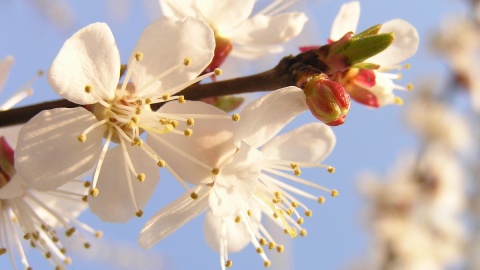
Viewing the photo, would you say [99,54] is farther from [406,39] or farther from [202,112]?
[406,39]

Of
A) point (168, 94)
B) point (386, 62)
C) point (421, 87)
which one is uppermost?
point (421, 87)

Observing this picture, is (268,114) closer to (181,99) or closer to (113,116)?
(181,99)

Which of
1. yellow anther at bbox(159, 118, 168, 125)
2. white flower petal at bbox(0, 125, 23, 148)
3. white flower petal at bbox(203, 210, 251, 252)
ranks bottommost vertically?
white flower petal at bbox(203, 210, 251, 252)

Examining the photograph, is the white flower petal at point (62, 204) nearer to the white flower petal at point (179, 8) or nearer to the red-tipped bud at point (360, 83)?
the white flower petal at point (179, 8)

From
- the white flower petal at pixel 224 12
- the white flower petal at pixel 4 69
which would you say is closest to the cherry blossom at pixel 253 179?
the white flower petal at pixel 224 12

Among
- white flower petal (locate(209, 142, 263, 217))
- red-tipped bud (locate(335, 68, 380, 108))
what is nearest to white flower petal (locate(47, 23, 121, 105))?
white flower petal (locate(209, 142, 263, 217))

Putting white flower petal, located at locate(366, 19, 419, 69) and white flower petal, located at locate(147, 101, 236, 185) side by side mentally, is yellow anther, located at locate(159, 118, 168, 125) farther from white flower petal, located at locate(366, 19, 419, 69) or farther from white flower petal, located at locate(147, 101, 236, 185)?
white flower petal, located at locate(366, 19, 419, 69)

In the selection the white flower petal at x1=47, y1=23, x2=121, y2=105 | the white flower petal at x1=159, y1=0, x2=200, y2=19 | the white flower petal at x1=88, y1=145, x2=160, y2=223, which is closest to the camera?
the white flower petal at x1=47, y1=23, x2=121, y2=105

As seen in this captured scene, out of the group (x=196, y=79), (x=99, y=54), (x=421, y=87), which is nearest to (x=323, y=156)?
(x=196, y=79)

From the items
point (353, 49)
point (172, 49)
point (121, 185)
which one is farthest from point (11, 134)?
point (353, 49)
